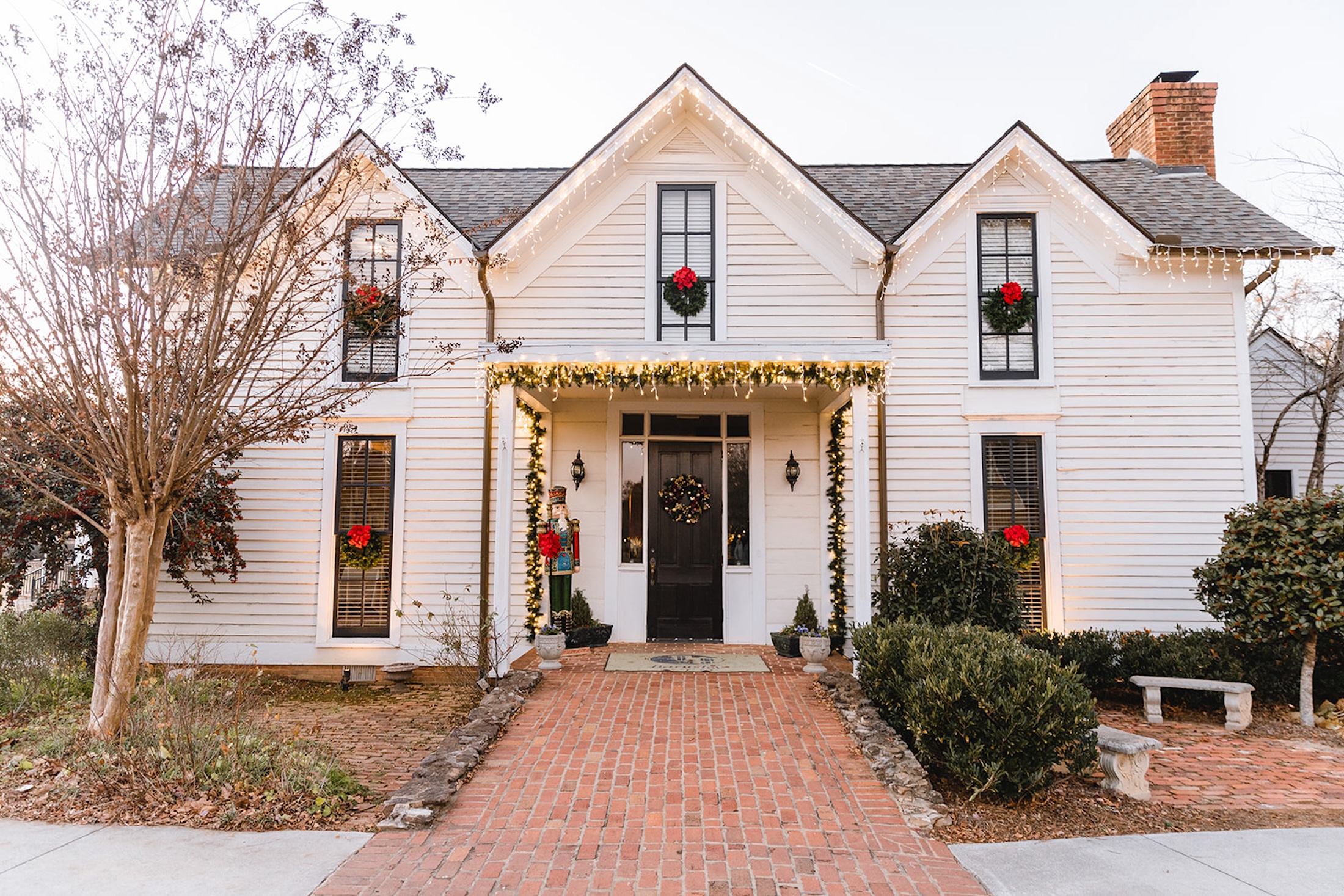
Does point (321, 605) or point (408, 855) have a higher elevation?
point (321, 605)

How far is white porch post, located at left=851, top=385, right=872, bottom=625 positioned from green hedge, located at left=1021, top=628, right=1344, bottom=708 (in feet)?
7.35

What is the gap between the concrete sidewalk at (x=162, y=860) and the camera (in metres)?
3.66

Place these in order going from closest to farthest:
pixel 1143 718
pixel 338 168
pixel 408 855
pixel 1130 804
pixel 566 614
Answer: pixel 408 855 → pixel 1130 804 → pixel 338 168 → pixel 1143 718 → pixel 566 614

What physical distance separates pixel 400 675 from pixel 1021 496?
770 cm

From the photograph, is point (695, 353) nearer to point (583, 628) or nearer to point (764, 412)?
point (764, 412)

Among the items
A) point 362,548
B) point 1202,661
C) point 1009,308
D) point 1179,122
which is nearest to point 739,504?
point 1009,308

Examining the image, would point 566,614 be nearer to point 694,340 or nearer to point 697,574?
point 697,574

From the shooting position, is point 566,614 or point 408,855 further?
point 566,614

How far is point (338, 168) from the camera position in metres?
5.79

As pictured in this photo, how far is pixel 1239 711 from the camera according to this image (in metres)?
7.02

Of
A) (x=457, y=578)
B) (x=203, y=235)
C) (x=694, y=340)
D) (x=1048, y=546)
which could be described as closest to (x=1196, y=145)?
(x=1048, y=546)

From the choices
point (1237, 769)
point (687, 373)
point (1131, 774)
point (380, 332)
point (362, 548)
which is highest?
point (380, 332)

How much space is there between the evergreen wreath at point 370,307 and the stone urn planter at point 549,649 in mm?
3462

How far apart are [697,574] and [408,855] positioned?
567 cm
